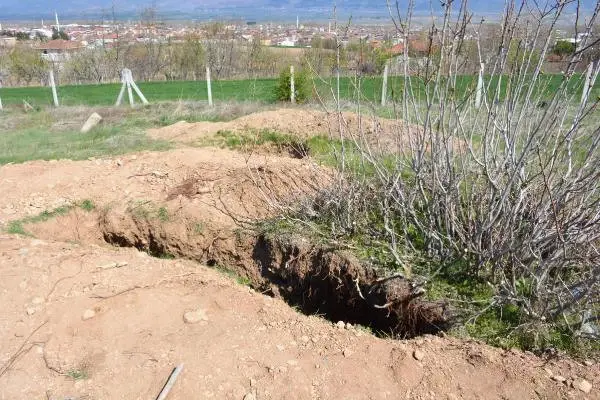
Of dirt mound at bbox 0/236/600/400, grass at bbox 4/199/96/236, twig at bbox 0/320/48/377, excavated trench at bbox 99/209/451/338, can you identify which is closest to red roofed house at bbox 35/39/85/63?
grass at bbox 4/199/96/236

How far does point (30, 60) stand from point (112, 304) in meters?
24.4

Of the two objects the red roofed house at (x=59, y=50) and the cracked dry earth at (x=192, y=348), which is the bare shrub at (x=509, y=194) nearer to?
the cracked dry earth at (x=192, y=348)

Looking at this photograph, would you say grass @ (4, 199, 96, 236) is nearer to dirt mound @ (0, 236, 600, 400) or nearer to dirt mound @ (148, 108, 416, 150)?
dirt mound @ (0, 236, 600, 400)

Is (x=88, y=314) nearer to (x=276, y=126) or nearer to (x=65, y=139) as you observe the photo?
(x=276, y=126)

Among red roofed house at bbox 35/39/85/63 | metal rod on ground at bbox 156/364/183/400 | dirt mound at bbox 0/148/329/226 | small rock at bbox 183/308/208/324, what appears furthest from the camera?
red roofed house at bbox 35/39/85/63

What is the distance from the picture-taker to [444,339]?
2.87m

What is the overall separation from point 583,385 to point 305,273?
2.07 m

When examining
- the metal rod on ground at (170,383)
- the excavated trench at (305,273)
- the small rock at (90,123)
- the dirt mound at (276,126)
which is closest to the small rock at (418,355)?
the excavated trench at (305,273)

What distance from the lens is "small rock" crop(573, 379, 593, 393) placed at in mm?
2412

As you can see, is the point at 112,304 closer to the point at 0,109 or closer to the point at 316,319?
the point at 316,319

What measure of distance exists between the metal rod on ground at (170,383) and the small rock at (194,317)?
454 mm

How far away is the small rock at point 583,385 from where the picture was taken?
2412mm

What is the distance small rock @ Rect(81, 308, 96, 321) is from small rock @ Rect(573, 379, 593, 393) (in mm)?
2869

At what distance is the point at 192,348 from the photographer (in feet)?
9.40
